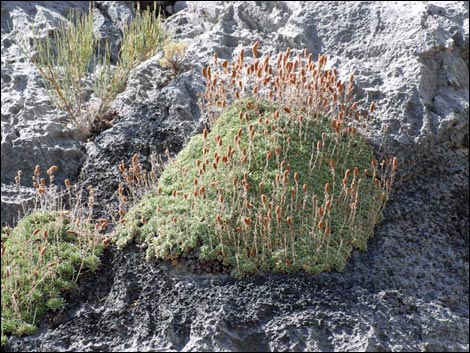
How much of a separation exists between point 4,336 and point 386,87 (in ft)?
15.0

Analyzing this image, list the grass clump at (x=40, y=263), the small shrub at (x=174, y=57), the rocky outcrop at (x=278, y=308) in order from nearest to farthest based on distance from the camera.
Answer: the rocky outcrop at (x=278, y=308) < the grass clump at (x=40, y=263) < the small shrub at (x=174, y=57)

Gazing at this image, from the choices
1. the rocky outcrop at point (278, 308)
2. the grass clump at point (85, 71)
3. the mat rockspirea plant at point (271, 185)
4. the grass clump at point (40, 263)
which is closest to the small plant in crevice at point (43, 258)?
the grass clump at point (40, 263)

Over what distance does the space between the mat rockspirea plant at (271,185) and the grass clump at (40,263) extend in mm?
389

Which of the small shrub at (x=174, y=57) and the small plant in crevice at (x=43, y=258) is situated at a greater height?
the small shrub at (x=174, y=57)

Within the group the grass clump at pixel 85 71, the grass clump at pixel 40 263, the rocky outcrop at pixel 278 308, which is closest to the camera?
the rocky outcrop at pixel 278 308

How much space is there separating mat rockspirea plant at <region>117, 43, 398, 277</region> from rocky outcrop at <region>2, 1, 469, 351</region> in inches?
7.7

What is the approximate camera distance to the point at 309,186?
5742 mm

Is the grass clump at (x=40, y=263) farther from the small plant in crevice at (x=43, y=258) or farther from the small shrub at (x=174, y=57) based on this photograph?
the small shrub at (x=174, y=57)

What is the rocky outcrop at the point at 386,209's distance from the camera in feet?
15.0

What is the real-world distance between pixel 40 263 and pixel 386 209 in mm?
3094

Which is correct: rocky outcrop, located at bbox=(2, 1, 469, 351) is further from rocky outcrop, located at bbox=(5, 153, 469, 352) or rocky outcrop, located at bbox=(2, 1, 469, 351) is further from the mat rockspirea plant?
the mat rockspirea plant

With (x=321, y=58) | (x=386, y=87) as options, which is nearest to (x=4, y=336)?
(x=321, y=58)

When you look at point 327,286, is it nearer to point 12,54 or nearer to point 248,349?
point 248,349

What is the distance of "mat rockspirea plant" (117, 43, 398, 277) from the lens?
5129mm
